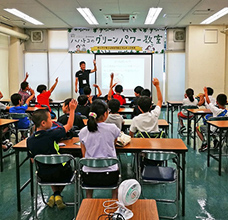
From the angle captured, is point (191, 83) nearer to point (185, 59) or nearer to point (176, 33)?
point (185, 59)

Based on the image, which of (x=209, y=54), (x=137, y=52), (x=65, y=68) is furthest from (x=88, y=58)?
(x=209, y=54)

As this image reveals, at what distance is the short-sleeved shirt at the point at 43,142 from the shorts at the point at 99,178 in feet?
1.26

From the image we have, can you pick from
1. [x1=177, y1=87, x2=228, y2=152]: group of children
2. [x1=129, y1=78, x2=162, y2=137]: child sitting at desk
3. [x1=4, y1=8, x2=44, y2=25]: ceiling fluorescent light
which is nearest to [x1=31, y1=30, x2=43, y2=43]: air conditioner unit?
[x1=4, y1=8, x2=44, y2=25]: ceiling fluorescent light

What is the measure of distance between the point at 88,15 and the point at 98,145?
6503mm

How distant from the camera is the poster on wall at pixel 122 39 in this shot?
10102mm

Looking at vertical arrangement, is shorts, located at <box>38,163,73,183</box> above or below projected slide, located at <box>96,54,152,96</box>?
below

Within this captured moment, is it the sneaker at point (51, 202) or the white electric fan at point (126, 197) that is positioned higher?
the white electric fan at point (126, 197)

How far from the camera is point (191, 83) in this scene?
9.91m

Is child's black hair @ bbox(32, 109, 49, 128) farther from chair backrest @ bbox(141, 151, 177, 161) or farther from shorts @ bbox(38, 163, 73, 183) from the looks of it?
chair backrest @ bbox(141, 151, 177, 161)

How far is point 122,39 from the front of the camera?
1013 centimetres

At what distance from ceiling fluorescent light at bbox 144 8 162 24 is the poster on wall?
3.26ft

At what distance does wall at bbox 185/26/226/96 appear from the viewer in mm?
9672

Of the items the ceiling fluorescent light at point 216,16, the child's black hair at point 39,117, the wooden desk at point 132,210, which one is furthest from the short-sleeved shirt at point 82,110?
the ceiling fluorescent light at point 216,16

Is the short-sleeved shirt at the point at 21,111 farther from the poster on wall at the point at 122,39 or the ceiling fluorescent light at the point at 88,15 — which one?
the poster on wall at the point at 122,39
